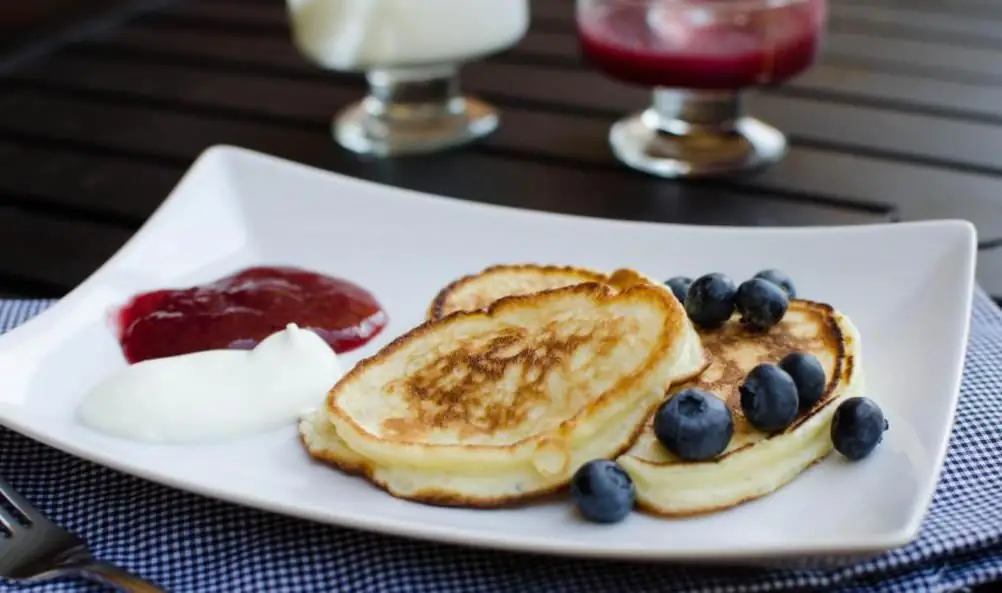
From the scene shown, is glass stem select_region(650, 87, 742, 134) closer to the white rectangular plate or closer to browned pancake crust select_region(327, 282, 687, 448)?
the white rectangular plate

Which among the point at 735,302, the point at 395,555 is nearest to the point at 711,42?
the point at 735,302

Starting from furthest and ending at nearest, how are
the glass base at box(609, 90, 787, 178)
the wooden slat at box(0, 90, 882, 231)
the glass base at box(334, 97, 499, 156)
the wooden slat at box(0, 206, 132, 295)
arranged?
1. the glass base at box(334, 97, 499, 156)
2. the glass base at box(609, 90, 787, 178)
3. the wooden slat at box(0, 90, 882, 231)
4. the wooden slat at box(0, 206, 132, 295)

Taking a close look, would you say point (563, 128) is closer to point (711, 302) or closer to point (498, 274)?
point (498, 274)

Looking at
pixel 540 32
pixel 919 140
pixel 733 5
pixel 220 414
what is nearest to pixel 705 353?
pixel 220 414

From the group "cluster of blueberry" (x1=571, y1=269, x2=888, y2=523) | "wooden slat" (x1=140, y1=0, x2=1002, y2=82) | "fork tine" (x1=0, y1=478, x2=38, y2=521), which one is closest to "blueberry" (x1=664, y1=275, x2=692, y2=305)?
"cluster of blueberry" (x1=571, y1=269, x2=888, y2=523)

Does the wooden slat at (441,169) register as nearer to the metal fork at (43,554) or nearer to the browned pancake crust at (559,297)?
the browned pancake crust at (559,297)

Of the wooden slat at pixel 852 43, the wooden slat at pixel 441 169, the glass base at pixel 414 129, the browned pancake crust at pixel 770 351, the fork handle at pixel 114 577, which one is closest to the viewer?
the fork handle at pixel 114 577

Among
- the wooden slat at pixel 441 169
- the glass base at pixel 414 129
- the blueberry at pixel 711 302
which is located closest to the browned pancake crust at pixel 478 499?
the blueberry at pixel 711 302

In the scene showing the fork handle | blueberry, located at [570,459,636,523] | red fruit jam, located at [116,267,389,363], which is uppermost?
blueberry, located at [570,459,636,523]
